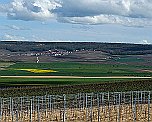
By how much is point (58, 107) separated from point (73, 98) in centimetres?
484

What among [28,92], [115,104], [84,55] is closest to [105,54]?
[84,55]

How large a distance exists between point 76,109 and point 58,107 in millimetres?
1579

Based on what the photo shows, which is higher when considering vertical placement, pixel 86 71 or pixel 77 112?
pixel 77 112

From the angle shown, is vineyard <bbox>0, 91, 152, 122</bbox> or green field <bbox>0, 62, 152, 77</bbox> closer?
Answer: vineyard <bbox>0, 91, 152, 122</bbox>

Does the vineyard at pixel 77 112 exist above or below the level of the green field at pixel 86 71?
above

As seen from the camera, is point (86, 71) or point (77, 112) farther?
point (86, 71)

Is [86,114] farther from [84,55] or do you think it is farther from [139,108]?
[84,55]

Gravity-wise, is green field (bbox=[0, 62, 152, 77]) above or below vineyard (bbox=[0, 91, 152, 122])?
below

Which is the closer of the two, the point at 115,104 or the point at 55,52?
the point at 115,104

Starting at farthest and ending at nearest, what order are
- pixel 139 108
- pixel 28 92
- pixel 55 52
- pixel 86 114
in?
pixel 55 52 < pixel 28 92 < pixel 139 108 < pixel 86 114

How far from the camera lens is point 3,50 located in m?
199

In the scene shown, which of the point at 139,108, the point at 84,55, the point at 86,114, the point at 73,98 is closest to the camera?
the point at 86,114

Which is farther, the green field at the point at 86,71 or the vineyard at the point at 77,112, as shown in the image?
the green field at the point at 86,71

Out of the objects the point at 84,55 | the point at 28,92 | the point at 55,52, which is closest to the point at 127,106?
the point at 28,92
